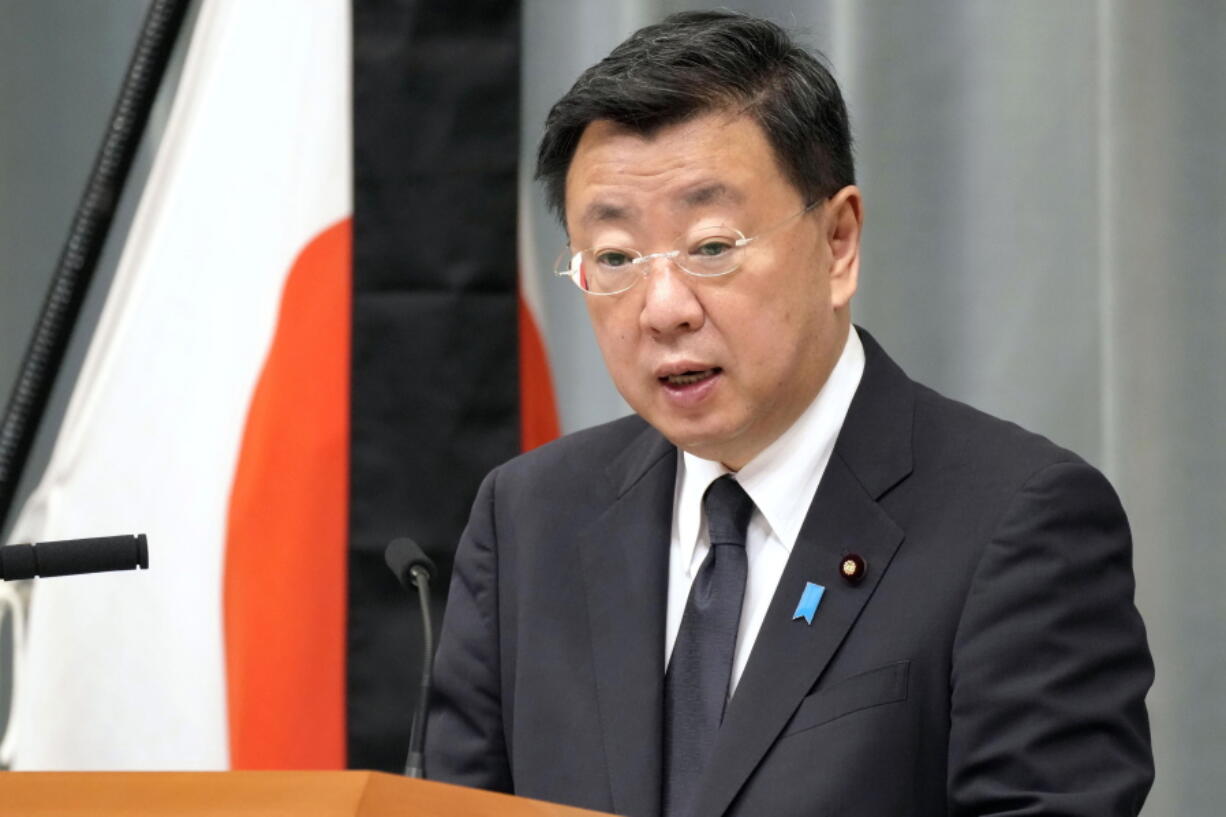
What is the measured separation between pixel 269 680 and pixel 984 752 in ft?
4.04

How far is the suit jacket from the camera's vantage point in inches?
53.2

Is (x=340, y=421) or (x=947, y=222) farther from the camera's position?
(x=947, y=222)

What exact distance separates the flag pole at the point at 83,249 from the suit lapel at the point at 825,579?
3.80 ft

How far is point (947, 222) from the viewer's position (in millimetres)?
2543

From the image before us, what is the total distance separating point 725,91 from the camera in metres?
1.50

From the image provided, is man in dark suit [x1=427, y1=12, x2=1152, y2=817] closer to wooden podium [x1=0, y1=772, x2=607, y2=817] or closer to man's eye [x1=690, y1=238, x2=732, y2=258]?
man's eye [x1=690, y1=238, x2=732, y2=258]

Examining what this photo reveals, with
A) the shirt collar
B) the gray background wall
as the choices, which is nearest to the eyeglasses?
the shirt collar

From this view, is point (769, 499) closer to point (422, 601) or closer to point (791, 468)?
point (791, 468)

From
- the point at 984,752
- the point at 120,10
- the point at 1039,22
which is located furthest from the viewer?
the point at 120,10

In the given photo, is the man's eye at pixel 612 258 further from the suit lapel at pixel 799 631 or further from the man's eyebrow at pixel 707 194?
the suit lapel at pixel 799 631

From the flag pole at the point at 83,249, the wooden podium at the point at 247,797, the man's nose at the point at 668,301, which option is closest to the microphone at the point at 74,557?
the wooden podium at the point at 247,797

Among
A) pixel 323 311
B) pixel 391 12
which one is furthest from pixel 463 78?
pixel 323 311

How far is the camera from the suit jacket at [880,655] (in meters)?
1.35

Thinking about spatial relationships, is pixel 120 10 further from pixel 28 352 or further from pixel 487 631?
pixel 487 631
